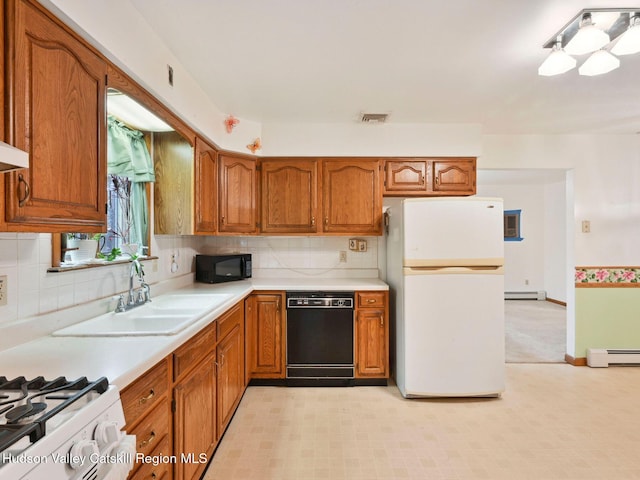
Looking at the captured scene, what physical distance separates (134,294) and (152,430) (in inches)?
37.8

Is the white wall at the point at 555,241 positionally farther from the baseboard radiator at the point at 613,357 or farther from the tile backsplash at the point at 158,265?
the tile backsplash at the point at 158,265

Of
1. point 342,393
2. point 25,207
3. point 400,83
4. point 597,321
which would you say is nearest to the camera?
point 25,207

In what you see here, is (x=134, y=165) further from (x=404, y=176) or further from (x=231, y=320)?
(x=404, y=176)

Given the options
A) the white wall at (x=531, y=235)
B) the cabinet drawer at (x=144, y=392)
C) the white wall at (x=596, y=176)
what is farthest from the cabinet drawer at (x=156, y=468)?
the white wall at (x=531, y=235)

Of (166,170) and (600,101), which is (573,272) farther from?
(166,170)

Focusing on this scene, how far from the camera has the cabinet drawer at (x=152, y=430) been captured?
1.11 m

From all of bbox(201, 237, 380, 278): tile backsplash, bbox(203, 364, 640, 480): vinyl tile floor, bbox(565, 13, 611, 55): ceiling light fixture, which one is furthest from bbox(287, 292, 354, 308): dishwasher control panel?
bbox(565, 13, 611, 55): ceiling light fixture

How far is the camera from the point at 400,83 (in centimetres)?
221

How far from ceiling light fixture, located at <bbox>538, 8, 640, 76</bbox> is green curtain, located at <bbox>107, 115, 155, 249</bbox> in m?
2.47

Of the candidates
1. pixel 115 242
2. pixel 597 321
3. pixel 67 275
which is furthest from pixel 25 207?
pixel 597 321

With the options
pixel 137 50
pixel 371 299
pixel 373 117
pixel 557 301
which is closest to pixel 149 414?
pixel 137 50

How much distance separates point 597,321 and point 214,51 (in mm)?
4148

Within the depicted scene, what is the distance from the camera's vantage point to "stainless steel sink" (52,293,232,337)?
4.46 feet

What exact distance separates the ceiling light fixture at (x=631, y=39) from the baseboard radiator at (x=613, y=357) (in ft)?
9.42
